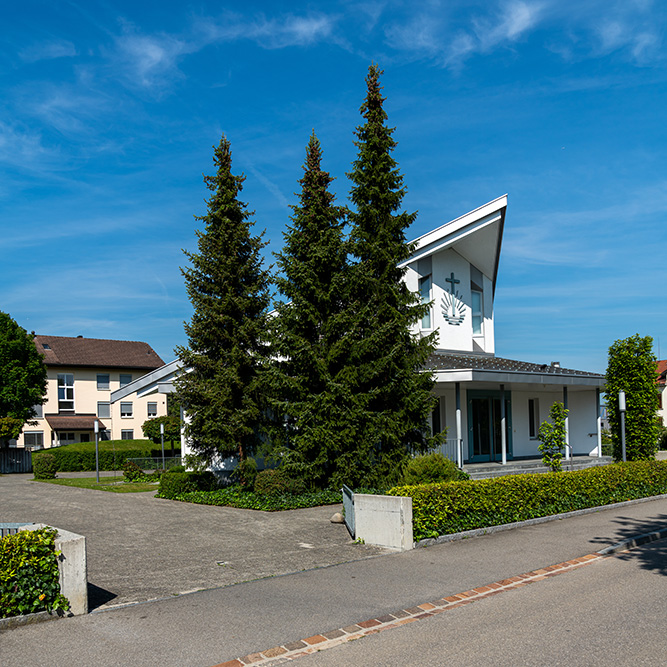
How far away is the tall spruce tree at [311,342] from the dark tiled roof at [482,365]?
→ 4.83m

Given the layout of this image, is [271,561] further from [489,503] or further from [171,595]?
[489,503]

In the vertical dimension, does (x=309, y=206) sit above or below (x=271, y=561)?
above

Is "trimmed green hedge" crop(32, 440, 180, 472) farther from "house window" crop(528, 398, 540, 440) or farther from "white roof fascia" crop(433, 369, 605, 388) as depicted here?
"white roof fascia" crop(433, 369, 605, 388)

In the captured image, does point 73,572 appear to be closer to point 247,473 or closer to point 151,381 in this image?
point 247,473

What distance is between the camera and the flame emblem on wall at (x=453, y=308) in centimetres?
2572

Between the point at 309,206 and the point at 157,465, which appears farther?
the point at 157,465

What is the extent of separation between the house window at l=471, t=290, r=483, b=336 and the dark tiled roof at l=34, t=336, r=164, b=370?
3441 centimetres

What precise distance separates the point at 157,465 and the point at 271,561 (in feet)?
88.6

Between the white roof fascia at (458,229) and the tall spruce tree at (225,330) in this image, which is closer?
the tall spruce tree at (225,330)

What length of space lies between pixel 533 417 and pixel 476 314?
15.9 feet

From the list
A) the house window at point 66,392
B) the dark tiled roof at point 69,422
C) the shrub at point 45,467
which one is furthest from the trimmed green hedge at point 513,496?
the house window at point 66,392

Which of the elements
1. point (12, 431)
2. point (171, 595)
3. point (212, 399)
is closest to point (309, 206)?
point (212, 399)

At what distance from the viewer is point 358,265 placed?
1775 centimetres

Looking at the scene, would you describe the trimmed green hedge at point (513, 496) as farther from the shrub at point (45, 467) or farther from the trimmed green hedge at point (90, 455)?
the trimmed green hedge at point (90, 455)
